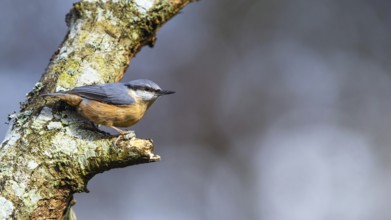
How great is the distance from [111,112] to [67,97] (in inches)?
15.2

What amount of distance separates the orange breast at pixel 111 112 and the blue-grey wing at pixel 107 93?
29 mm

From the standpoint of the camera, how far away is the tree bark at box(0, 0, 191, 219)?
100 inches

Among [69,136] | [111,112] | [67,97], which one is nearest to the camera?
[69,136]

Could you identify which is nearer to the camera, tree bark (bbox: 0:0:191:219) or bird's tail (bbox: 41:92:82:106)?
tree bark (bbox: 0:0:191:219)

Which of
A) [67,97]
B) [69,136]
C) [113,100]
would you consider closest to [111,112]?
[113,100]

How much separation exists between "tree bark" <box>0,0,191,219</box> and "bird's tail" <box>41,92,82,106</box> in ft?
0.13

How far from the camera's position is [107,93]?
10.2ft

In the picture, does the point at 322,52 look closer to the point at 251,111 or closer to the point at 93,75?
the point at 251,111

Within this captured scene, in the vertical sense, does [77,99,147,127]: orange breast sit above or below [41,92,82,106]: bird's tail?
above

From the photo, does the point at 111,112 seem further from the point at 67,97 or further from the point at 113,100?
the point at 67,97

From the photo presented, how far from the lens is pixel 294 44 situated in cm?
740

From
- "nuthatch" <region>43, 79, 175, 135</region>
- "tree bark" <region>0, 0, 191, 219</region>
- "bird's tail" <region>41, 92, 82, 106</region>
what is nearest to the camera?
"tree bark" <region>0, 0, 191, 219</region>

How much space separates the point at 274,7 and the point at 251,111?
4.64 ft

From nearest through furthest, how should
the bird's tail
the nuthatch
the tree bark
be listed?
1. the tree bark
2. the bird's tail
3. the nuthatch
